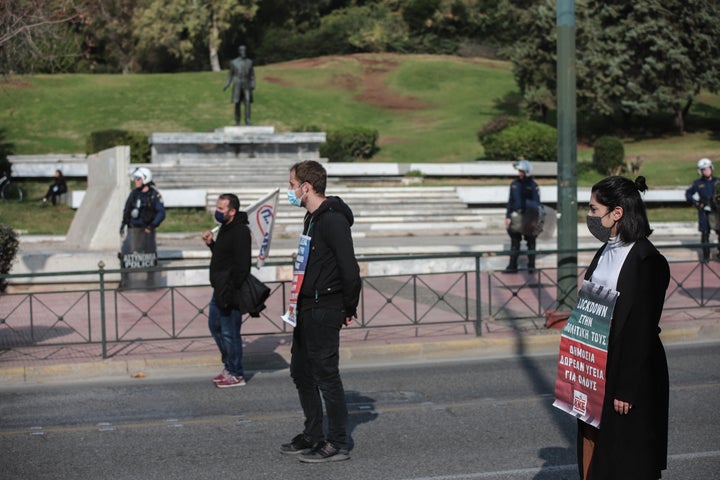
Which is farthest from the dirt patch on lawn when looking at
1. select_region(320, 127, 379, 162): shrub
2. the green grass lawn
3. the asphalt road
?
the asphalt road

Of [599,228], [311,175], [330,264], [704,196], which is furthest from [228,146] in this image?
[599,228]

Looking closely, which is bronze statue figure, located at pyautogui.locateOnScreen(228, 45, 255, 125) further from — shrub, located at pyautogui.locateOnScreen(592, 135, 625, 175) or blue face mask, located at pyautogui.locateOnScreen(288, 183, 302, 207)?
blue face mask, located at pyautogui.locateOnScreen(288, 183, 302, 207)

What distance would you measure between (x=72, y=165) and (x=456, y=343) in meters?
21.3

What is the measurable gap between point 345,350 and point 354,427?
119 inches

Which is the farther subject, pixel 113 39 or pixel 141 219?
pixel 113 39

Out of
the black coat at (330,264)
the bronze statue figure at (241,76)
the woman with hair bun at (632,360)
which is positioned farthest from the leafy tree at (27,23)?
the woman with hair bun at (632,360)

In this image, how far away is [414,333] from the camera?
11.1 m

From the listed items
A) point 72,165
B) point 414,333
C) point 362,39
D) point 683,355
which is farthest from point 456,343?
point 362,39

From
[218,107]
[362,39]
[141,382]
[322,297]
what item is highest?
[362,39]

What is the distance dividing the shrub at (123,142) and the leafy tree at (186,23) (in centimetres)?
2606

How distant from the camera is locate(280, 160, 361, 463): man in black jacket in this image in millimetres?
6055

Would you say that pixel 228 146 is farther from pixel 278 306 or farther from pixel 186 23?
pixel 186 23

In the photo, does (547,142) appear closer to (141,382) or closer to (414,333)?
(414,333)

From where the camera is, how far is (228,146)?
30703 mm
